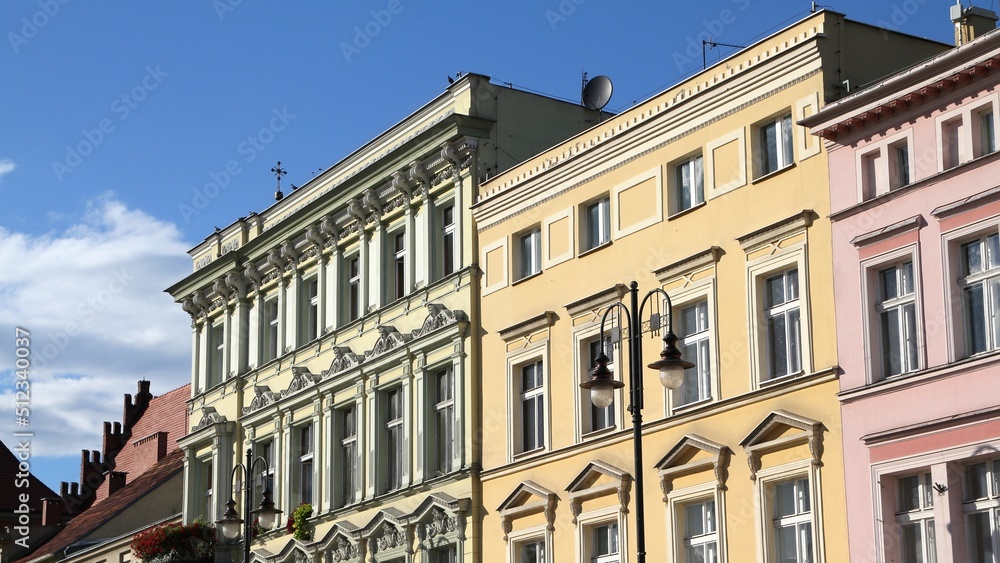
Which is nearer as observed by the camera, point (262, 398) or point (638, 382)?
point (638, 382)

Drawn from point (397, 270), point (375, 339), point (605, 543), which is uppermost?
point (397, 270)

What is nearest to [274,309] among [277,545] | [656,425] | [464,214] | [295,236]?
[295,236]

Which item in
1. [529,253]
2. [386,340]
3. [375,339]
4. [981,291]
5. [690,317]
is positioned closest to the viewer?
[981,291]

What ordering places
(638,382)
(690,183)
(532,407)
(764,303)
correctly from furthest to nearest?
(532,407) < (690,183) < (764,303) < (638,382)

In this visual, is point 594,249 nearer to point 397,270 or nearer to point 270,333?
point 397,270

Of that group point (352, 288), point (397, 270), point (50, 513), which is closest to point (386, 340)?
point (397, 270)

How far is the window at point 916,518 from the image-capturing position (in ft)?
81.7

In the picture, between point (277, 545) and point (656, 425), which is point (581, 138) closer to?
point (656, 425)

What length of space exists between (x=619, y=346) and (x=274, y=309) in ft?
56.4

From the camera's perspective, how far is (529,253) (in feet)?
117

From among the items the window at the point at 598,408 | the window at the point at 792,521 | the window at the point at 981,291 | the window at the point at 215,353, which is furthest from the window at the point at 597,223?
the window at the point at 215,353

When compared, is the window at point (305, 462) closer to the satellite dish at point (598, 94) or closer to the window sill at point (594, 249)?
the satellite dish at point (598, 94)

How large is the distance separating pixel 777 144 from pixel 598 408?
688 centimetres

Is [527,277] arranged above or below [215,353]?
below
